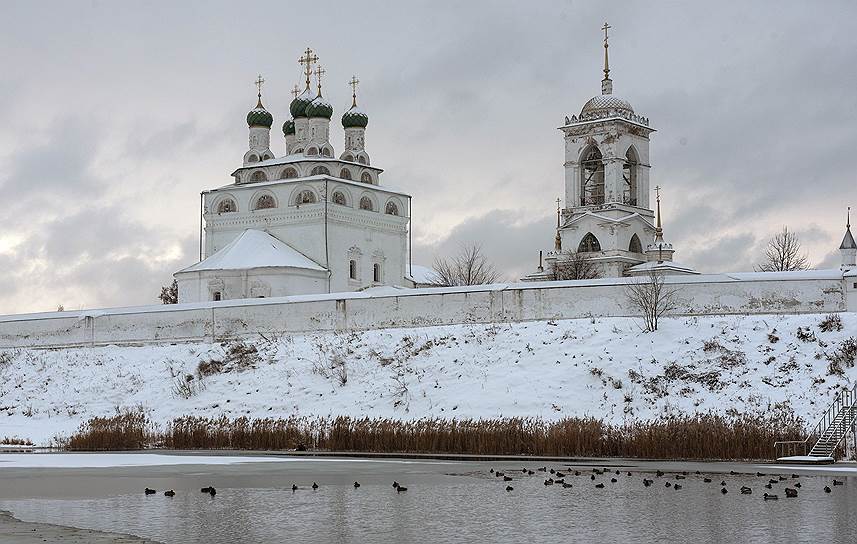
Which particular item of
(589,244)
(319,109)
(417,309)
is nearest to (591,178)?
(589,244)

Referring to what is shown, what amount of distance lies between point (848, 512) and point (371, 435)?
12.7 meters

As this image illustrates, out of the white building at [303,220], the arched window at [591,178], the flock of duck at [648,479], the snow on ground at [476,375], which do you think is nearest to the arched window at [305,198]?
the white building at [303,220]

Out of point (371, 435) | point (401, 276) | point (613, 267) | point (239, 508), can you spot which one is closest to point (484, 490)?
point (239, 508)

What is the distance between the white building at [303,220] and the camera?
151 ft

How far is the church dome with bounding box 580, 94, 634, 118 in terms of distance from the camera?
189 feet

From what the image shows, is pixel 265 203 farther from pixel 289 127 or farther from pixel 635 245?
pixel 635 245

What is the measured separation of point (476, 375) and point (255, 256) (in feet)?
59.5

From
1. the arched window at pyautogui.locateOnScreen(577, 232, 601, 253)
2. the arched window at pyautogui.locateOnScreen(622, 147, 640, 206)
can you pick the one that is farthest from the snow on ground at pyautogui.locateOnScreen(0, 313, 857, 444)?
the arched window at pyautogui.locateOnScreen(622, 147, 640, 206)

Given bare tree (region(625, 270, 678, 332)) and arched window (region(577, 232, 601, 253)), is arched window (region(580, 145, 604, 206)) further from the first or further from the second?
bare tree (region(625, 270, 678, 332))

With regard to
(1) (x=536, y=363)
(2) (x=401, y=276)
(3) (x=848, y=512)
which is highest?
(2) (x=401, y=276)

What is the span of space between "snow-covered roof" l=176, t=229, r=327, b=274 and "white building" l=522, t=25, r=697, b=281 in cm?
1194

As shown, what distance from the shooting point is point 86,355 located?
3772cm

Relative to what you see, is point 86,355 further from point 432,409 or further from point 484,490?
point 484,490

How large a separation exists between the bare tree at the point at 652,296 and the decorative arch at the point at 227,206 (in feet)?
72.8
